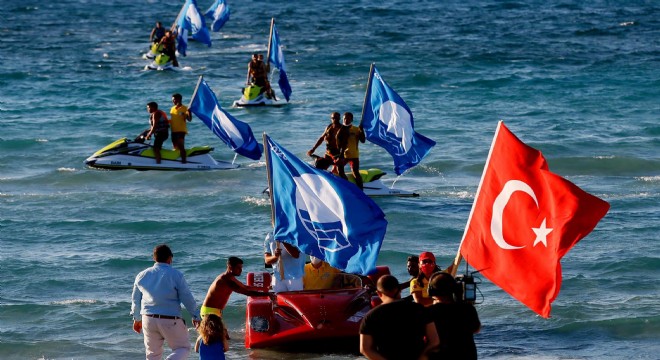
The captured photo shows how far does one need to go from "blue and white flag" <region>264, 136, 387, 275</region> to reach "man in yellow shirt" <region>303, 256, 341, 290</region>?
5.95 ft

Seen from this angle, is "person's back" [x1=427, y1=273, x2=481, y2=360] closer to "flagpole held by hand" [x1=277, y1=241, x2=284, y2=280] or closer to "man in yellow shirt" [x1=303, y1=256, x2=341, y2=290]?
"flagpole held by hand" [x1=277, y1=241, x2=284, y2=280]

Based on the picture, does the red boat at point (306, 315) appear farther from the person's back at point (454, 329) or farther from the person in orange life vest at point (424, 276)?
the person's back at point (454, 329)

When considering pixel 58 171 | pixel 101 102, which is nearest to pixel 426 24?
pixel 101 102

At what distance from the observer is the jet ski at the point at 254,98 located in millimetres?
33344

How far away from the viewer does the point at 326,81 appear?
1578 inches

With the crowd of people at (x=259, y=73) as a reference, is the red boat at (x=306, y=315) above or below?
below

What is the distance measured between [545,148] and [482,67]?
13509 mm

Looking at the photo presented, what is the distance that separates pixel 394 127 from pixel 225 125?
3.49 metres

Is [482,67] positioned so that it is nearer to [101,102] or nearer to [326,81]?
[326,81]

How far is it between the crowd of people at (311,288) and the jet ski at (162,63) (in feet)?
92.3

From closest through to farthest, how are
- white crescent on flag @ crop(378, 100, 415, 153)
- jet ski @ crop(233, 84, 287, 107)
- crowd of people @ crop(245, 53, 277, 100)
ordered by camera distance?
white crescent on flag @ crop(378, 100, 415, 153), crowd of people @ crop(245, 53, 277, 100), jet ski @ crop(233, 84, 287, 107)

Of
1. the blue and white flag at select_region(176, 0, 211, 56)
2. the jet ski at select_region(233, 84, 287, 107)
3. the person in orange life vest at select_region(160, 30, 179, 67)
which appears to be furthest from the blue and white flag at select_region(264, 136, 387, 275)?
the person in orange life vest at select_region(160, 30, 179, 67)

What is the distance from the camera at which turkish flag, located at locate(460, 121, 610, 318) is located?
34.0ft

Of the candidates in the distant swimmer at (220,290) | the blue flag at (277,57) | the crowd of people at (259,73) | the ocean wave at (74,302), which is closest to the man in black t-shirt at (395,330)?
the distant swimmer at (220,290)
